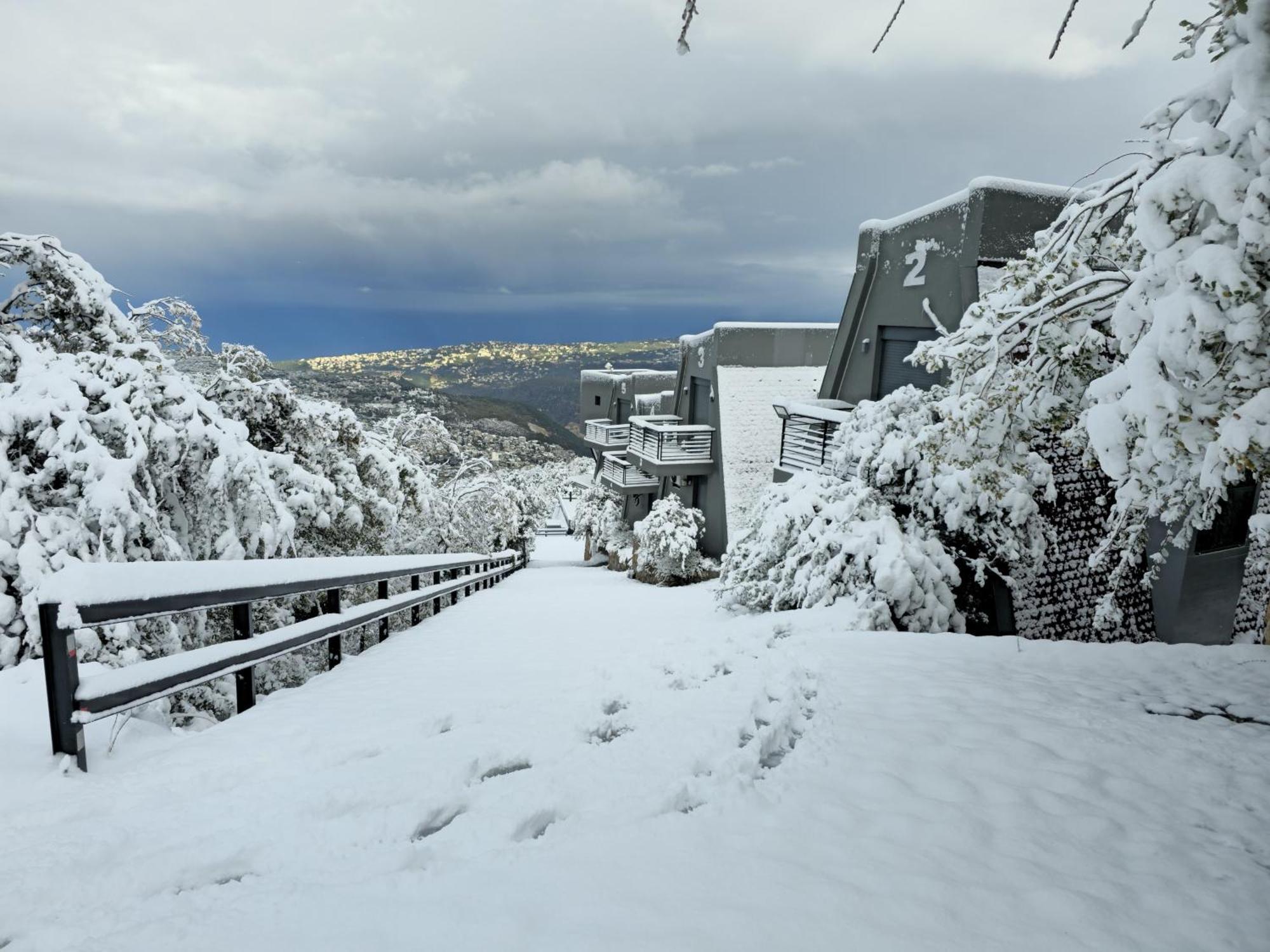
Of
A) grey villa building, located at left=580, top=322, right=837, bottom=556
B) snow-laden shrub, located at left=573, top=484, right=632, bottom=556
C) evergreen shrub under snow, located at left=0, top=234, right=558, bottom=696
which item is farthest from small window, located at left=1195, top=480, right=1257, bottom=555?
snow-laden shrub, located at left=573, top=484, right=632, bottom=556

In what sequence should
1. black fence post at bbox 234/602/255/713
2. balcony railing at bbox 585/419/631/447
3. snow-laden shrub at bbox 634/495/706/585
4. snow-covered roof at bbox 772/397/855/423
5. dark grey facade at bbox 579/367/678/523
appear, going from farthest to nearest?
balcony railing at bbox 585/419/631/447 < dark grey facade at bbox 579/367/678/523 < snow-laden shrub at bbox 634/495/706/585 < snow-covered roof at bbox 772/397/855/423 < black fence post at bbox 234/602/255/713

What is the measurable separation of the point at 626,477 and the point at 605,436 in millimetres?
6259

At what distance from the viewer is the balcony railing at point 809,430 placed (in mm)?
15052

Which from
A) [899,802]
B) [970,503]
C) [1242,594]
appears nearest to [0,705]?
[899,802]

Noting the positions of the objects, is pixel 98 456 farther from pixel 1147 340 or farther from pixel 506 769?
pixel 1147 340

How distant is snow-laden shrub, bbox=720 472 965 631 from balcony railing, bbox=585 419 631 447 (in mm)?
23327

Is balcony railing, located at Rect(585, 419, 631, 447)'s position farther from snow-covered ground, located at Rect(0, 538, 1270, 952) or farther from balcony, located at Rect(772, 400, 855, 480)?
snow-covered ground, located at Rect(0, 538, 1270, 952)

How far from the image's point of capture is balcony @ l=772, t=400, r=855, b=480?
15055 millimetres

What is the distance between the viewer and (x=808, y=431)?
1584 centimetres

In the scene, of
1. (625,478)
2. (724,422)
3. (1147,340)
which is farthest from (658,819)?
(625,478)

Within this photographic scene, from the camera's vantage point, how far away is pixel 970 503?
8.55 meters

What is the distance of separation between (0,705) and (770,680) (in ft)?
15.1

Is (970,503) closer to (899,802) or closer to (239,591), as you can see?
(899,802)

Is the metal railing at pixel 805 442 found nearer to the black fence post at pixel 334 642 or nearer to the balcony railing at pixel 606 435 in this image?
the black fence post at pixel 334 642
